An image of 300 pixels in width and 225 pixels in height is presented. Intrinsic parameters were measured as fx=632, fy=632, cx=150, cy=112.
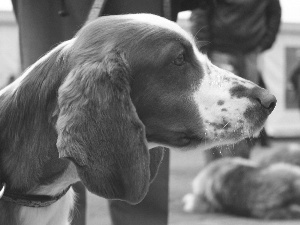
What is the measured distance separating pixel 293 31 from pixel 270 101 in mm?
9725

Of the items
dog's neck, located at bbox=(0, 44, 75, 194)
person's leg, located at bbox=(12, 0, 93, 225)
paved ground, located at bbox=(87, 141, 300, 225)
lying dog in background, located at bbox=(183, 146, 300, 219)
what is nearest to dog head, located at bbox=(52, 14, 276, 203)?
dog's neck, located at bbox=(0, 44, 75, 194)

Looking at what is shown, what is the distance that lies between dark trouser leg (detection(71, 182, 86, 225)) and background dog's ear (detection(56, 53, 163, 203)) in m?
0.95

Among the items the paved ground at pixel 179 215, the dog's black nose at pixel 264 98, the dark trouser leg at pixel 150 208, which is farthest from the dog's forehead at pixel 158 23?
the paved ground at pixel 179 215

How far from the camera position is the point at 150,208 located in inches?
120

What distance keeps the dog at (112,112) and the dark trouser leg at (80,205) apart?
Result: 620 millimetres

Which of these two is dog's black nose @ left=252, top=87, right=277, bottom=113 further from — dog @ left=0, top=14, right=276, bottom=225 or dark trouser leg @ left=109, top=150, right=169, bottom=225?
dark trouser leg @ left=109, top=150, right=169, bottom=225

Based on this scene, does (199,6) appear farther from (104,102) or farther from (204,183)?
(204,183)

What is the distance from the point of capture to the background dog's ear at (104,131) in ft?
6.72

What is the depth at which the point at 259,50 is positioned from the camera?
3.69 m

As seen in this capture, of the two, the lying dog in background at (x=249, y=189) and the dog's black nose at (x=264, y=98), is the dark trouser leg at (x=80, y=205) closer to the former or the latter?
the dog's black nose at (x=264, y=98)

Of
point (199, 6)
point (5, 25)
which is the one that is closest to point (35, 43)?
point (199, 6)

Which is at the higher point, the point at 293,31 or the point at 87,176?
the point at 87,176

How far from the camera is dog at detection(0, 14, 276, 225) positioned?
6.89ft

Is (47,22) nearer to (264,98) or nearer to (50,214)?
(50,214)
